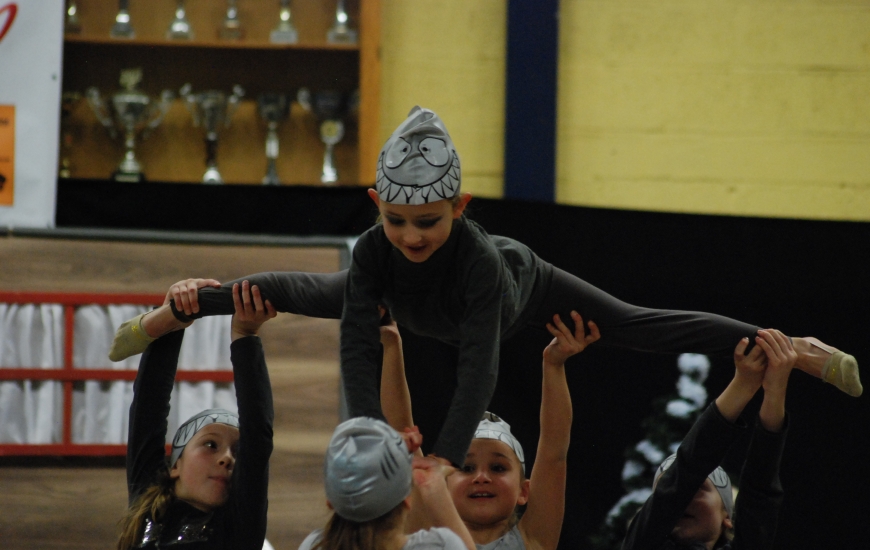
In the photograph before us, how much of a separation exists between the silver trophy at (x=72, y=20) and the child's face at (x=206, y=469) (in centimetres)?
208

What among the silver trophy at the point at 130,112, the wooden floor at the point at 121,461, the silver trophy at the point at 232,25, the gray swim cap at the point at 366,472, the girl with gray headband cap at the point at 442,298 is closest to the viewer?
the gray swim cap at the point at 366,472

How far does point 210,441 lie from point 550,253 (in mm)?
1490

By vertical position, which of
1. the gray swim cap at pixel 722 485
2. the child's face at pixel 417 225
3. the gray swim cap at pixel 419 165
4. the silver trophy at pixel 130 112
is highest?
the silver trophy at pixel 130 112

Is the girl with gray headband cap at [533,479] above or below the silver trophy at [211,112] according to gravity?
below

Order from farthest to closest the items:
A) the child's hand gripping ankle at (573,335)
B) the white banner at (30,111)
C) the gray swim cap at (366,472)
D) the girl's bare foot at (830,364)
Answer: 1. the white banner at (30,111)
2. the child's hand gripping ankle at (573,335)
3. the girl's bare foot at (830,364)
4. the gray swim cap at (366,472)

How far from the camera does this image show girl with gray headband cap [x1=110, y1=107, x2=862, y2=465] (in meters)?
1.90

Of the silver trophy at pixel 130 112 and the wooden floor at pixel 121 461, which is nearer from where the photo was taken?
the wooden floor at pixel 121 461

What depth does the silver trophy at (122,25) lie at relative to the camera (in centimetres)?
382

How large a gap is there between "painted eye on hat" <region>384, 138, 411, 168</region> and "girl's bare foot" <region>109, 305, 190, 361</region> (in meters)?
0.65

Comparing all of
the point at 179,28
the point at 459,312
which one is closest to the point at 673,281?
the point at 459,312

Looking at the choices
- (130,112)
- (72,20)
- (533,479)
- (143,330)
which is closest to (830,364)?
(533,479)

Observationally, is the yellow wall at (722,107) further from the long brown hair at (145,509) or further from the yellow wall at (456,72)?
the long brown hair at (145,509)

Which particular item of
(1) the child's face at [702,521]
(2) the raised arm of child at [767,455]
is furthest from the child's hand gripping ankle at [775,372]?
(1) the child's face at [702,521]

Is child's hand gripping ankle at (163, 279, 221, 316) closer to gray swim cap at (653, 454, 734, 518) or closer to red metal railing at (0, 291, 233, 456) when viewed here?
gray swim cap at (653, 454, 734, 518)
